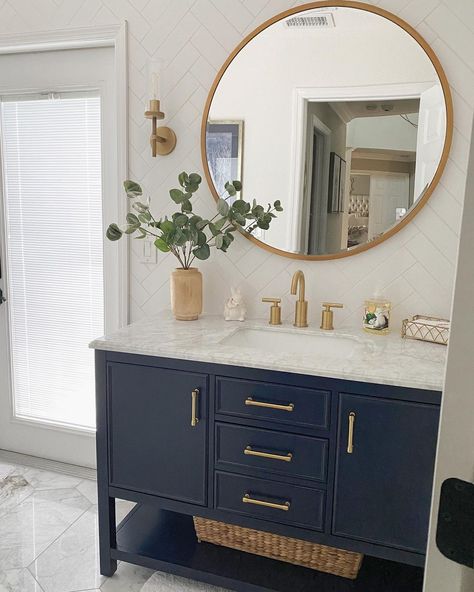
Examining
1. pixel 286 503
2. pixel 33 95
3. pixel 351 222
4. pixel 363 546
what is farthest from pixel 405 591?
pixel 33 95

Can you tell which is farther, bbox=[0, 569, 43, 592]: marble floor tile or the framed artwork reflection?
the framed artwork reflection

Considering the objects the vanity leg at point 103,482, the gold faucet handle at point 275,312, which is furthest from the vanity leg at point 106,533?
the gold faucet handle at point 275,312

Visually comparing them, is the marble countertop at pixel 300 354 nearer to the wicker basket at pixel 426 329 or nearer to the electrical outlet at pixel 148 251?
the wicker basket at pixel 426 329

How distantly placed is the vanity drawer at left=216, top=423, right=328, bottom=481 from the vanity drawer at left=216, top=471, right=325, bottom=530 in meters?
0.05

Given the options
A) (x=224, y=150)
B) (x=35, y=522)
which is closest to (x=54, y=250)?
(x=224, y=150)

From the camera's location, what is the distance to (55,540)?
2189 millimetres

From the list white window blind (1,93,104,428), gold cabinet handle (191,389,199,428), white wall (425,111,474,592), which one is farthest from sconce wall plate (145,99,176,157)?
white wall (425,111,474,592)

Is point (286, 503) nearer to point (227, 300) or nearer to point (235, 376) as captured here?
point (235, 376)

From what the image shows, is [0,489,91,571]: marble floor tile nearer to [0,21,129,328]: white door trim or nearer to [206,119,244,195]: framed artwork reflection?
[0,21,129,328]: white door trim

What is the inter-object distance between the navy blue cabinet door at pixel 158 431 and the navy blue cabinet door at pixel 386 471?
1.59ft

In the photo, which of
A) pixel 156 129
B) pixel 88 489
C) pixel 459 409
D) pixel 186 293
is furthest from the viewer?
pixel 88 489

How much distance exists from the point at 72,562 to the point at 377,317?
5.13 ft

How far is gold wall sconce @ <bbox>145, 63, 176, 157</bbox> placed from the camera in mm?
2135

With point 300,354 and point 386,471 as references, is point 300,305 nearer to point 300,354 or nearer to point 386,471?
point 300,354
